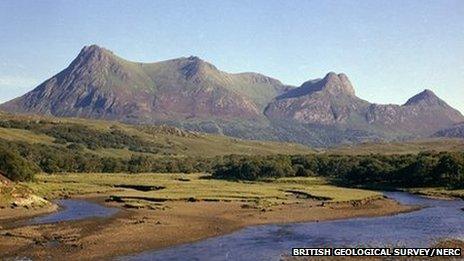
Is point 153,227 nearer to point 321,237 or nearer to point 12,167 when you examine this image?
point 321,237

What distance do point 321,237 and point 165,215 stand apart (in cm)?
3220

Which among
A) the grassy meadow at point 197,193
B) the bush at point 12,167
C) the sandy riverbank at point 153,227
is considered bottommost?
the sandy riverbank at point 153,227

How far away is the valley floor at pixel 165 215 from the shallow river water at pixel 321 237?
161 inches

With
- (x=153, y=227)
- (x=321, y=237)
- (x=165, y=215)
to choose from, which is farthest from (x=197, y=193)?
(x=321, y=237)

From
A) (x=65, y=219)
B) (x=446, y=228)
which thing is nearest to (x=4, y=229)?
(x=65, y=219)

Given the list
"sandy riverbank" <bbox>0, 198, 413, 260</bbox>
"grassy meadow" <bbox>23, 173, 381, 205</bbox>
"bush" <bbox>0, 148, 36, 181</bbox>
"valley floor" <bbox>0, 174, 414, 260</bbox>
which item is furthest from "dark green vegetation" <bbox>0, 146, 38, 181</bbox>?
"sandy riverbank" <bbox>0, 198, 413, 260</bbox>

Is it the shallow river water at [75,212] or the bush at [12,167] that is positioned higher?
the bush at [12,167]

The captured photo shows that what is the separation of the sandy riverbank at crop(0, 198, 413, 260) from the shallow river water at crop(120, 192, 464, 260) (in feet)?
13.1

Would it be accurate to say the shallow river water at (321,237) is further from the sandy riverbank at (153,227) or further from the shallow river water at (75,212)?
the shallow river water at (75,212)

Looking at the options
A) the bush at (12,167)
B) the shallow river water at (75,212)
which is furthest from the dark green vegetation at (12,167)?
the shallow river water at (75,212)

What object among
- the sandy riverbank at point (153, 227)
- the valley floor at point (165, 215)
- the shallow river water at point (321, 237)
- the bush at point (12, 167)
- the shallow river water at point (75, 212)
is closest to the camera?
the shallow river water at point (321, 237)

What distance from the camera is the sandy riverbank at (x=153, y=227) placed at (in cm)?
6619

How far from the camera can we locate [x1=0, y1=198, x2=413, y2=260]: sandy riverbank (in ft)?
217

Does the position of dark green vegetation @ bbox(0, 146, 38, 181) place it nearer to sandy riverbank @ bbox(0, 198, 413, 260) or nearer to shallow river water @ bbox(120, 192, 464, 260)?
sandy riverbank @ bbox(0, 198, 413, 260)
